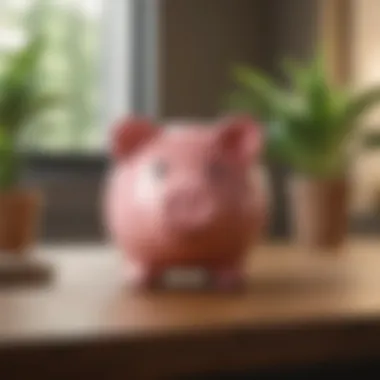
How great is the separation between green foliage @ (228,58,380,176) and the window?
277 millimetres

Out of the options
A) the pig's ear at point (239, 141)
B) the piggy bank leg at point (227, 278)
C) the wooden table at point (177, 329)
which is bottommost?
the wooden table at point (177, 329)

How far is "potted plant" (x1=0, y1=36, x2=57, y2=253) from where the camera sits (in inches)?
35.4

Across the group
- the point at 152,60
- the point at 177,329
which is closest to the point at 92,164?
the point at 152,60

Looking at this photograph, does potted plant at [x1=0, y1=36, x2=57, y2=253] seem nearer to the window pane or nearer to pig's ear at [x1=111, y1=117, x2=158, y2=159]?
pig's ear at [x1=111, y1=117, x2=158, y2=159]

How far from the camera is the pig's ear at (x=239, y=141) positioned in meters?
0.74

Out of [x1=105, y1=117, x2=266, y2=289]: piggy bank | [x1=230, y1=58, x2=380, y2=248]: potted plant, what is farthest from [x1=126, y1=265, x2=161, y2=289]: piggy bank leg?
[x1=230, y1=58, x2=380, y2=248]: potted plant

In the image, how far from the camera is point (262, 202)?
756mm

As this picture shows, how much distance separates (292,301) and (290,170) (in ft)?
2.42

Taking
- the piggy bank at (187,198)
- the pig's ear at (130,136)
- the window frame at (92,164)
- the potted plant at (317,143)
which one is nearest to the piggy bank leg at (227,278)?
the piggy bank at (187,198)

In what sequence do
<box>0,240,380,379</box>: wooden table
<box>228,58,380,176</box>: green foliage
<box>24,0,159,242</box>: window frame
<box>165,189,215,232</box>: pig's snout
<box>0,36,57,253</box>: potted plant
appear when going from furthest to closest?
<box>24,0,159,242</box>: window frame → <box>228,58,380,176</box>: green foliage → <box>0,36,57,253</box>: potted plant → <box>165,189,215,232</box>: pig's snout → <box>0,240,380,379</box>: wooden table

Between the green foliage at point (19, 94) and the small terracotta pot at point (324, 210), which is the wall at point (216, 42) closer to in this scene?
the small terracotta pot at point (324, 210)

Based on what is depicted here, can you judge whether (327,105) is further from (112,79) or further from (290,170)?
(112,79)

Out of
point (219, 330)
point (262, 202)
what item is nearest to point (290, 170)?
point (262, 202)

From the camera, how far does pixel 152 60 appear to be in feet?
4.44
